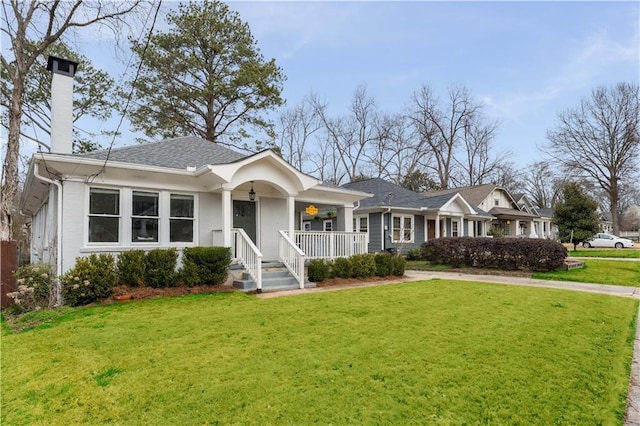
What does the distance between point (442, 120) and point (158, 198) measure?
111ft

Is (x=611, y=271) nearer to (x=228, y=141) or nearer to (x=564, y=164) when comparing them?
(x=228, y=141)

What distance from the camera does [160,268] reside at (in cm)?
841

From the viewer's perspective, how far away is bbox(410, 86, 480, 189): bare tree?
37.2m

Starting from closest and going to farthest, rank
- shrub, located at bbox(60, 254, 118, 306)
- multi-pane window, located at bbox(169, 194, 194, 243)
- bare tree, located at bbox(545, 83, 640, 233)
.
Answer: shrub, located at bbox(60, 254, 118, 306)
multi-pane window, located at bbox(169, 194, 194, 243)
bare tree, located at bbox(545, 83, 640, 233)

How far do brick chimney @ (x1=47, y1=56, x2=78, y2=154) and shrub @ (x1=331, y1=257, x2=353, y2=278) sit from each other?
770 centimetres

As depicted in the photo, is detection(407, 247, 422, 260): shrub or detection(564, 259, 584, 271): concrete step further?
detection(407, 247, 422, 260): shrub

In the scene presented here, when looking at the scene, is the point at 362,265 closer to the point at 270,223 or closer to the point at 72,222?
the point at 270,223

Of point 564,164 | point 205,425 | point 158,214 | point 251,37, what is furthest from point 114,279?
point 564,164

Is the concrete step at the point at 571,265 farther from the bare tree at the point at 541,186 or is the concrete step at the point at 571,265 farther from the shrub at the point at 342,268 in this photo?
the bare tree at the point at 541,186

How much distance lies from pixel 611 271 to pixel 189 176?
15035 mm

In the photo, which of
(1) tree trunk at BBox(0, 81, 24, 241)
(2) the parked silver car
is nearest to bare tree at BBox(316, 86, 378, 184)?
(2) the parked silver car

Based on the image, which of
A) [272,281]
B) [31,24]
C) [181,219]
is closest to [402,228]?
[272,281]

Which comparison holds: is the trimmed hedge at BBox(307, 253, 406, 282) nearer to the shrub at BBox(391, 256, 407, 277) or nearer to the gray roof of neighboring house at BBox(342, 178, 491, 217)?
the shrub at BBox(391, 256, 407, 277)

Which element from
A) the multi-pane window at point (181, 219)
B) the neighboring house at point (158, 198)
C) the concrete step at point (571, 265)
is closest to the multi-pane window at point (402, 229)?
the concrete step at point (571, 265)
